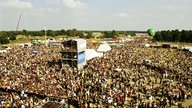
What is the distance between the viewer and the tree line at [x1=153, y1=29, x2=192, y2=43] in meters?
105

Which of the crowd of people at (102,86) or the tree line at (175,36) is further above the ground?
the tree line at (175,36)

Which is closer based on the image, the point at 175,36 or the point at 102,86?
the point at 102,86

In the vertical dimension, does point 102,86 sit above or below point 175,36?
below

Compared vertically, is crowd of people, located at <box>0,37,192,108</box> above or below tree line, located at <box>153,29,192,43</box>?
below

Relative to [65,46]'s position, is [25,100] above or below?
below

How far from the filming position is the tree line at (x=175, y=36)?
10491 centimetres

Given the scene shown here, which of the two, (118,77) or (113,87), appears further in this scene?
(118,77)

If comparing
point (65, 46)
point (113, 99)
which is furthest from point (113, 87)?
point (65, 46)

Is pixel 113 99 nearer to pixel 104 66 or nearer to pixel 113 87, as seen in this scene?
pixel 113 87

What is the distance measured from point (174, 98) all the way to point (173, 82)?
22.7 feet

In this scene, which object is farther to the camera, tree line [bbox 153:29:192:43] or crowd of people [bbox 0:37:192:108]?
tree line [bbox 153:29:192:43]

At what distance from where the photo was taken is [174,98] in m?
22.2

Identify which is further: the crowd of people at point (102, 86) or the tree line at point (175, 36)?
the tree line at point (175, 36)

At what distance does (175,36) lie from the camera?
111m
